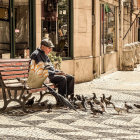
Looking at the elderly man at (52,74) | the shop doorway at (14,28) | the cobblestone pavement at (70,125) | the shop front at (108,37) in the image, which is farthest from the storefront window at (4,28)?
the shop front at (108,37)

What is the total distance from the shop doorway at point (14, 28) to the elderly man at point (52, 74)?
2.27 m

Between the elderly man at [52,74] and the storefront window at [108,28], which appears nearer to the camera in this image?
the elderly man at [52,74]

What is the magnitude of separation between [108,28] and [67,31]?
4983mm

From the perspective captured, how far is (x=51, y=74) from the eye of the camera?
811cm

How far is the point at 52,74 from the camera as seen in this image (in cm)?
810

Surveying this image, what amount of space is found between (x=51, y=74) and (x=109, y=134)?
2648 millimetres

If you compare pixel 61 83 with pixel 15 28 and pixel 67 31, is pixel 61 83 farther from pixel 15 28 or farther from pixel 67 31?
pixel 67 31

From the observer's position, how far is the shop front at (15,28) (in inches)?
392

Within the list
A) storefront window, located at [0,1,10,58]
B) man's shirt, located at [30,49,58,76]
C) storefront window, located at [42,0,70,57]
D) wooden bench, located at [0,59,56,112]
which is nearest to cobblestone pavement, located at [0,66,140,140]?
wooden bench, located at [0,59,56,112]

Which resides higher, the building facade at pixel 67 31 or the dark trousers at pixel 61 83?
the building facade at pixel 67 31

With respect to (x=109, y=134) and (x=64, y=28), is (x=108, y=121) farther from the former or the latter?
(x=64, y=28)

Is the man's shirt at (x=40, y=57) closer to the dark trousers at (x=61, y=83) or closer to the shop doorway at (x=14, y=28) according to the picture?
the dark trousers at (x=61, y=83)

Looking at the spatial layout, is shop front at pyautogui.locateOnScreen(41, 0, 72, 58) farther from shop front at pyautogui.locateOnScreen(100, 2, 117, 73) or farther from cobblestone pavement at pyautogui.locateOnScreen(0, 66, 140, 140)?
cobblestone pavement at pyautogui.locateOnScreen(0, 66, 140, 140)

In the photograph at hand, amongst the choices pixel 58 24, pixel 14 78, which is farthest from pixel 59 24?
pixel 14 78
